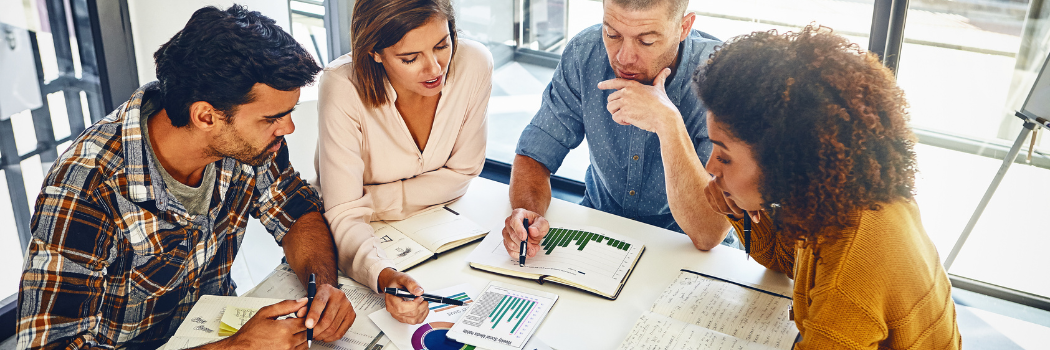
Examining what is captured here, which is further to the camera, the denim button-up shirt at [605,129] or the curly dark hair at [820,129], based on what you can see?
the denim button-up shirt at [605,129]

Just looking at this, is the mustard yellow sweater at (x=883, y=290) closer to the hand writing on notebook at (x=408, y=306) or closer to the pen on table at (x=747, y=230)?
the pen on table at (x=747, y=230)

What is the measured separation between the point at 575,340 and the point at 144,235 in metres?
0.93

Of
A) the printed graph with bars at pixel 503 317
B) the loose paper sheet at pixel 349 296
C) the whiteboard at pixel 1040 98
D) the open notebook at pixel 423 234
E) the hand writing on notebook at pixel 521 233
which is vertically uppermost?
the whiteboard at pixel 1040 98

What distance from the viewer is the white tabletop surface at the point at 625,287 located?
4.83ft

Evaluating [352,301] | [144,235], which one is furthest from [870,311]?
[144,235]

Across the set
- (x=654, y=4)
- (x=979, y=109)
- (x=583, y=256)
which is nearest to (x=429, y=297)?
(x=583, y=256)

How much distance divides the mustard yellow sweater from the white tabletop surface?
0.39 meters

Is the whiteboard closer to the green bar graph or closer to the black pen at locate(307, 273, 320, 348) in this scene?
the green bar graph

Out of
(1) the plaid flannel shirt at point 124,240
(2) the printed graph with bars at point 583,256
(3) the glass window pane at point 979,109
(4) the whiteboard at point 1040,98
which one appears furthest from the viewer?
(3) the glass window pane at point 979,109

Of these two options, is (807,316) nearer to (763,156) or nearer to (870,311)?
(870,311)

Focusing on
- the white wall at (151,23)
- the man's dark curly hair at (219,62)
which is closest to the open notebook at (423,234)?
the man's dark curly hair at (219,62)

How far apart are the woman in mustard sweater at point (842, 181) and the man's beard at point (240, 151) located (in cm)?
103

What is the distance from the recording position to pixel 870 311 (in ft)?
3.71

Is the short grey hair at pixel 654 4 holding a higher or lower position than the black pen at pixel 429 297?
higher
